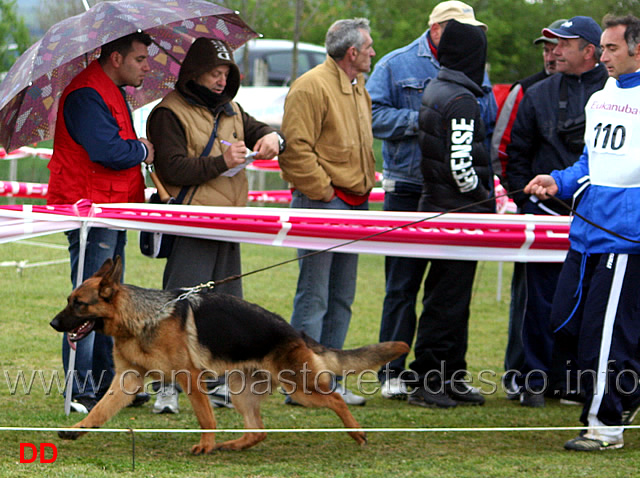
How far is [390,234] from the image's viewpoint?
5.60 m

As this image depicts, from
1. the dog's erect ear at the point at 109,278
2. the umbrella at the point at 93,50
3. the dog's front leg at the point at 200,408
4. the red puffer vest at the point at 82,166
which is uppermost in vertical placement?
the umbrella at the point at 93,50

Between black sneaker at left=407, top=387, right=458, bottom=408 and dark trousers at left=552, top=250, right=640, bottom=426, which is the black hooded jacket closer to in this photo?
dark trousers at left=552, top=250, right=640, bottom=426

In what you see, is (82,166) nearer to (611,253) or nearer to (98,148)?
(98,148)

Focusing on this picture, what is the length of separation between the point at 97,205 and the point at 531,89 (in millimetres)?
3018

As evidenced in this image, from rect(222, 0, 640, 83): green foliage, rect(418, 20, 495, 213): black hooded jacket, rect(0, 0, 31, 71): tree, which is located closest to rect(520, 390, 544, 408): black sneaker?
rect(418, 20, 495, 213): black hooded jacket

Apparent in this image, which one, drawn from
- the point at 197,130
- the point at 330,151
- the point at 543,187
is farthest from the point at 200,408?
the point at 543,187

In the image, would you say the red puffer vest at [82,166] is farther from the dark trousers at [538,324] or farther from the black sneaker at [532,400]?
the black sneaker at [532,400]

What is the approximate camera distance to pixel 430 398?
598cm

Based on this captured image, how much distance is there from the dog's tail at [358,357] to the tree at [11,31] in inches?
686

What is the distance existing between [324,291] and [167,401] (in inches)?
48.8

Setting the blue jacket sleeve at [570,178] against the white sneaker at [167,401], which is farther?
the white sneaker at [167,401]

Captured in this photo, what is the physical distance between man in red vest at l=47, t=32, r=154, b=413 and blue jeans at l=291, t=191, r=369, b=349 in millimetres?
1220

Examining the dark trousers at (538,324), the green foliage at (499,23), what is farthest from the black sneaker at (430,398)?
the green foliage at (499,23)

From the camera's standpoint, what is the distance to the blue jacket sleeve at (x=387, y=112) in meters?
6.19
